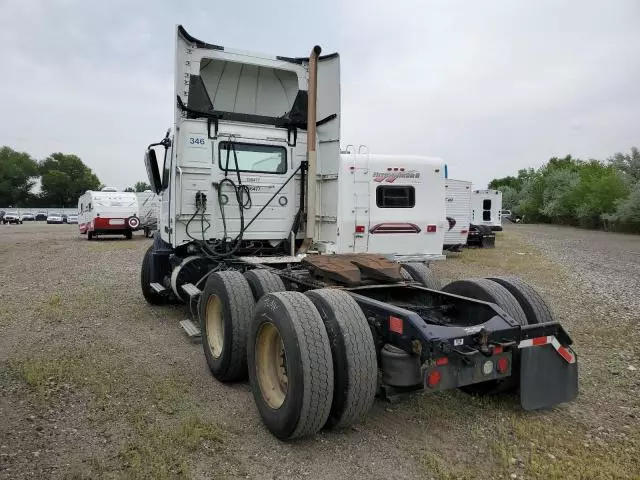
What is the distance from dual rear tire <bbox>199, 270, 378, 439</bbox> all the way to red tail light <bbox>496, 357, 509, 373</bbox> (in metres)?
0.87

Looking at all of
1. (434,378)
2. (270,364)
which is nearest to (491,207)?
(270,364)

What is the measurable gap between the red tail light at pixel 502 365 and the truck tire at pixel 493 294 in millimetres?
643

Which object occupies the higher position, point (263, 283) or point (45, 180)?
point (45, 180)

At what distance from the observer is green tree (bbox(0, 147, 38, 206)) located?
3915 inches

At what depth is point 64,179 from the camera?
103312mm

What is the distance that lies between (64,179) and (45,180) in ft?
12.1

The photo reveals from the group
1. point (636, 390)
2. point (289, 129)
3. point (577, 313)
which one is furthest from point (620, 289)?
point (289, 129)

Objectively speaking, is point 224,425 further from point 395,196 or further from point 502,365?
point 395,196

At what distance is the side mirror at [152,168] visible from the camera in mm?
7688

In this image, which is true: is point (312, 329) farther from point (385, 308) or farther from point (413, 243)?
point (413, 243)

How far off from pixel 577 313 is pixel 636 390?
3576 millimetres

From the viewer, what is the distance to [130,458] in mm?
3377

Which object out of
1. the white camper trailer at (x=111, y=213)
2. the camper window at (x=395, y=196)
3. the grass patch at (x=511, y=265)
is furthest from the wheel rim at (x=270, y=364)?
the white camper trailer at (x=111, y=213)

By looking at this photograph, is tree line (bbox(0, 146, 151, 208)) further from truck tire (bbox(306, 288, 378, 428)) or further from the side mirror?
truck tire (bbox(306, 288, 378, 428))
